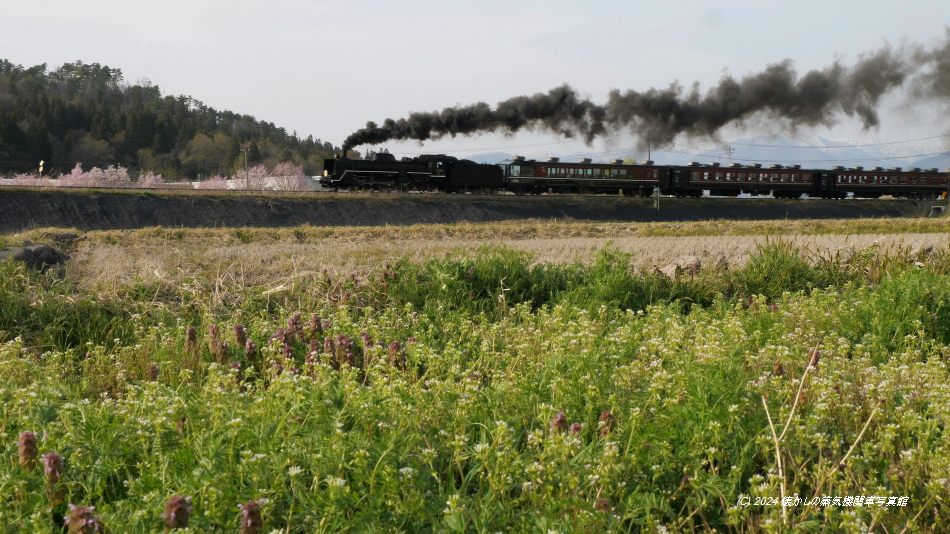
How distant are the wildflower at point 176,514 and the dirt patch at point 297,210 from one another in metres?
25.7

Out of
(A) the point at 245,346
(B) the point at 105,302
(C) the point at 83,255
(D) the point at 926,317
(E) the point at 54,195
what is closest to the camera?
(A) the point at 245,346

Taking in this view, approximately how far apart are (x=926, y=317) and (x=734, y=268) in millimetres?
3640

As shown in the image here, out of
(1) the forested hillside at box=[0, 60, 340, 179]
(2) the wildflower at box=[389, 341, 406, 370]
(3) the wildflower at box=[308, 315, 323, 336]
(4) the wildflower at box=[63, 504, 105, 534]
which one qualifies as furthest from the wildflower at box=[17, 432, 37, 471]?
(1) the forested hillside at box=[0, 60, 340, 179]

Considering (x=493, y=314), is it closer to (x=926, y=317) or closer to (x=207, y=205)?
(x=926, y=317)

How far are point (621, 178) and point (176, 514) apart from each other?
46757 millimetres

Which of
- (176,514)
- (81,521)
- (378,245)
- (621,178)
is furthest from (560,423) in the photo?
(621,178)

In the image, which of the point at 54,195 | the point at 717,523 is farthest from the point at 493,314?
the point at 54,195

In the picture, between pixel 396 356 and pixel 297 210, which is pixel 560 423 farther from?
pixel 297 210

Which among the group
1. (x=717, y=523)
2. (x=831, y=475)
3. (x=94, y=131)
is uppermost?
(x=94, y=131)

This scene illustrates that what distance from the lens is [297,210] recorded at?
115ft

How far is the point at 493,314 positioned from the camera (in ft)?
25.3

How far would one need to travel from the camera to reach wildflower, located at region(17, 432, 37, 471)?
2.82 meters

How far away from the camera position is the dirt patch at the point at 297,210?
103 ft

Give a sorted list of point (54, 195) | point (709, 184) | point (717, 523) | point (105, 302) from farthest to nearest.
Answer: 1. point (709, 184)
2. point (54, 195)
3. point (105, 302)
4. point (717, 523)
